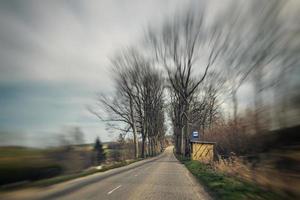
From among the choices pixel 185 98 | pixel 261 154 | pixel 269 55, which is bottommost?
pixel 261 154

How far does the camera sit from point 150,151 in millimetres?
77125

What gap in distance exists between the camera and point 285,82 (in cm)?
861

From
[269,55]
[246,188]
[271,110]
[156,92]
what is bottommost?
[246,188]

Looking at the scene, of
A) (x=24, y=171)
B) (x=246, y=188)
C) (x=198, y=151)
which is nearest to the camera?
(x=24, y=171)

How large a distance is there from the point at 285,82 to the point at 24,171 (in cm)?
855

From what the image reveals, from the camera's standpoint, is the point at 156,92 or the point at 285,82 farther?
the point at 156,92

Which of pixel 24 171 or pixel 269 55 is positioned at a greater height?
pixel 269 55

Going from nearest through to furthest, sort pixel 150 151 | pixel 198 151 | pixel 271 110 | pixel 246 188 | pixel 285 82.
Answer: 1. pixel 285 82
2. pixel 271 110
3. pixel 246 188
4. pixel 198 151
5. pixel 150 151

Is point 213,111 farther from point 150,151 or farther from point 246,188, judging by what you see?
point 246,188

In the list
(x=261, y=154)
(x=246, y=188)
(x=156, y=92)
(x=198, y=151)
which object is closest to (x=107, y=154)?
(x=198, y=151)

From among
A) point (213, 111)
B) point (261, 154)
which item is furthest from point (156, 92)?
point (261, 154)

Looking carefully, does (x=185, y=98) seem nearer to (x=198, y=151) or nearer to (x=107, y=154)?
(x=198, y=151)

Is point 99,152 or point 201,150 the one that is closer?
point 99,152

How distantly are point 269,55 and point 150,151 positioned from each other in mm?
67532
